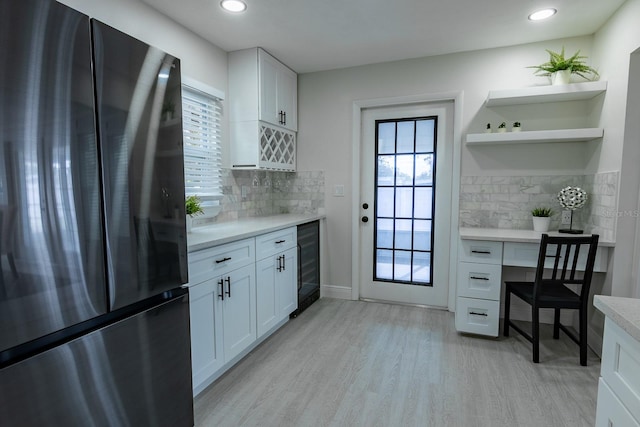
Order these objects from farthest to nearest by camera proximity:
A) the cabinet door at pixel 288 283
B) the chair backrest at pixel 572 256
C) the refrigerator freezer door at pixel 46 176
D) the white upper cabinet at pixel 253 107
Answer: the white upper cabinet at pixel 253 107, the cabinet door at pixel 288 283, the chair backrest at pixel 572 256, the refrigerator freezer door at pixel 46 176

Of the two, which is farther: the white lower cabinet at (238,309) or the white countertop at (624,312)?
the white lower cabinet at (238,309)

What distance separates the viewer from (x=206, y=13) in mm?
2357

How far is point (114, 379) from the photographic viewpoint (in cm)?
124

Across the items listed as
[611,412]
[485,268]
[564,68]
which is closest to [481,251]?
[485,268]

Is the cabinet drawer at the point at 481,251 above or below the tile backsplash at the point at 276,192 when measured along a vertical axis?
below

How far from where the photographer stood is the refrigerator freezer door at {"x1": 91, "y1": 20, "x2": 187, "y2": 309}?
1.20 m

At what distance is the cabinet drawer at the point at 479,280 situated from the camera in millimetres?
2621

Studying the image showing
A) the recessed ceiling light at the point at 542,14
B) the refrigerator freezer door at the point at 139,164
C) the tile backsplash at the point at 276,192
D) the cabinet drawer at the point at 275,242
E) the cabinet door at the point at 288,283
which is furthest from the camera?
the tile backsplash at the point at 276,192

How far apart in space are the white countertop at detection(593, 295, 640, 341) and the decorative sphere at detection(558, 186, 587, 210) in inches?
76.3

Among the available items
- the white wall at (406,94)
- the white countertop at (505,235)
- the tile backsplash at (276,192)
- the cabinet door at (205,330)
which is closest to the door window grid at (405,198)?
the white wall at (406,94)

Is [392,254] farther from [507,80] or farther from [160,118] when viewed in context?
[160,118]

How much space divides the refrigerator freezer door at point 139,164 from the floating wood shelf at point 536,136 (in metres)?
2.42

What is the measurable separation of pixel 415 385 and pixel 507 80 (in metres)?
2.59

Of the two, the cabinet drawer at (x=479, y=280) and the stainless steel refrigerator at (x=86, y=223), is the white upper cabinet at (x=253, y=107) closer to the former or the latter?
the stainless steel refrigerator at (x=86, y=223)
